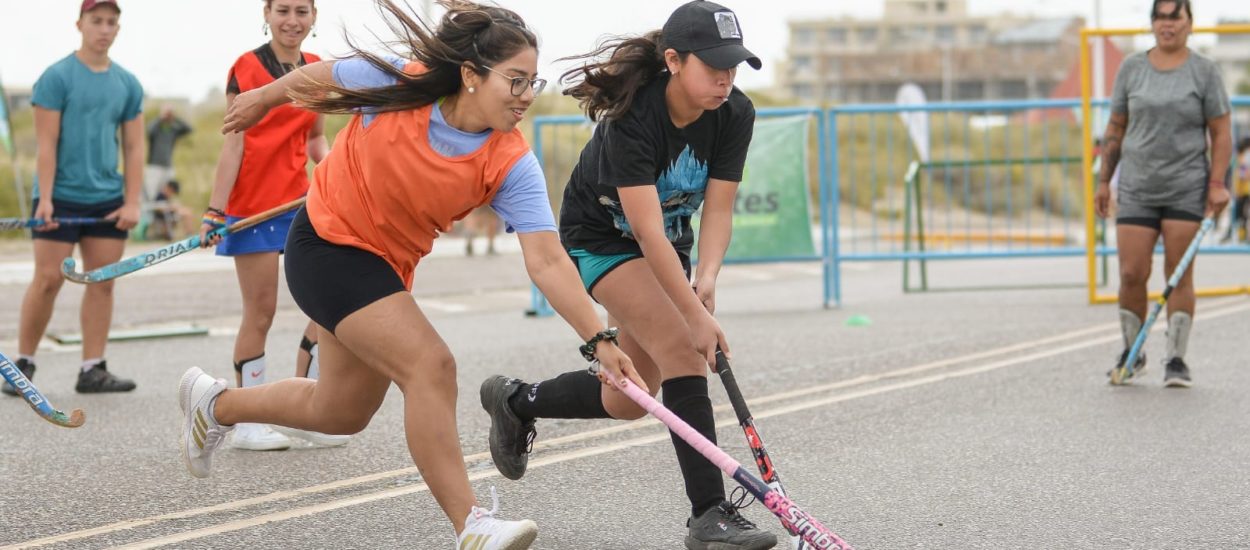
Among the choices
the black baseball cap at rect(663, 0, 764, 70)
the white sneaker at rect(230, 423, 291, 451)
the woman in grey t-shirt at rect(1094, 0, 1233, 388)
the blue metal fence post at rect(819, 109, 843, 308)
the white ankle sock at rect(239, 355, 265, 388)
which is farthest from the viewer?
the blue metal fence post at rect(819, 109, 843, 308)

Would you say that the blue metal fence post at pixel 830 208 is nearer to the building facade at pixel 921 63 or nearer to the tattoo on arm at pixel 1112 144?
the tattoo on arm at pixel 1112 144

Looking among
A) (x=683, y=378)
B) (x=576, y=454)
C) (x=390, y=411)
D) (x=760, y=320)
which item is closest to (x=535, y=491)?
(x=576, y=454)

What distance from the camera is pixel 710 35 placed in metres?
4.35

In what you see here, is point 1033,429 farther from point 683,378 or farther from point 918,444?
point 683,378

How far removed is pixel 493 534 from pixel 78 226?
14.7ft

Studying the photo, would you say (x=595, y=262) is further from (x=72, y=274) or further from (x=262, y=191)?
(x=72, y=274)

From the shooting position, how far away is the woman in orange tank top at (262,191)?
20.1 feet

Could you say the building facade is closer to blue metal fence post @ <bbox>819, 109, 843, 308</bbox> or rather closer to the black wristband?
blue metal fence post @ <bbox>819, 109, 843, 308</bbox>

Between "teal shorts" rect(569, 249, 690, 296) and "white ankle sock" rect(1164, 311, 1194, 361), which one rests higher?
"teal shorts" rect(569, 249, 690, 296)

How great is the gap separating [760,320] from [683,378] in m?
6.51

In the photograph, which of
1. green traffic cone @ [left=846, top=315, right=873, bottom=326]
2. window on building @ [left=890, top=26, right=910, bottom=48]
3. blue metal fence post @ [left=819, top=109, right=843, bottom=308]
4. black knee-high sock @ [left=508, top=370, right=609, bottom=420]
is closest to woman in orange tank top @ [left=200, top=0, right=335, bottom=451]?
black knee-high sock @ [left=508, top=370, right=609, bottom=420]

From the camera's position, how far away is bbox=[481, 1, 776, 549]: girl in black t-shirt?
14.4ft

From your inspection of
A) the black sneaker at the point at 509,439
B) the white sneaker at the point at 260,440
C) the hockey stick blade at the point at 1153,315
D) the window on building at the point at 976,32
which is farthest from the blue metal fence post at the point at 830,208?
the window on building at the point at 976,32

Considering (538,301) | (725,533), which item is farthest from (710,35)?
(538,301)
